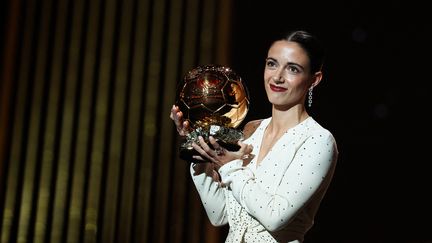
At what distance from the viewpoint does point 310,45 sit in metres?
1.36

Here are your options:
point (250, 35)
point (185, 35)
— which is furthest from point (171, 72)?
point (250, 35)

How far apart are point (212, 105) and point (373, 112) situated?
121 centimetres

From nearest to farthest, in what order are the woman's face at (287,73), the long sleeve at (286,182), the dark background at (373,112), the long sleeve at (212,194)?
the long sleeve at (286,182), the woman's face at (287,73), the long sleeve at (212,194), the dark background at (373,112)

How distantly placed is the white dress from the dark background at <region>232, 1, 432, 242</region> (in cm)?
100

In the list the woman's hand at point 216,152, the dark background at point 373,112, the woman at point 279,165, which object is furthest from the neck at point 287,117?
the dark background at point 373,112

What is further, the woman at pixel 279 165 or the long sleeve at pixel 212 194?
the long sleeve at pixel 212 194

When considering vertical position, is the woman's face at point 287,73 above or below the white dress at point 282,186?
above

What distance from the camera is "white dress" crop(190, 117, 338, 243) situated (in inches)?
49.4

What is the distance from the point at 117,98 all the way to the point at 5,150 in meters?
0.54

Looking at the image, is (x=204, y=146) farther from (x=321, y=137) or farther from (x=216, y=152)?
(x=321, y=137)

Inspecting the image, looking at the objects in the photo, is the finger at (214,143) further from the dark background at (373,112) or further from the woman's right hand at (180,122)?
the dark background at (373,112)

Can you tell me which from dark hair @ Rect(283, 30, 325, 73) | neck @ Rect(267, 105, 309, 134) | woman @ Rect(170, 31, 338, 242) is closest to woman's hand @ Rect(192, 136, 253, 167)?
woman @ Rect(170, 31, 338, 242)

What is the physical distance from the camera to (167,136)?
104 inches

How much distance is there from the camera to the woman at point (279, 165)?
4.15 ft
